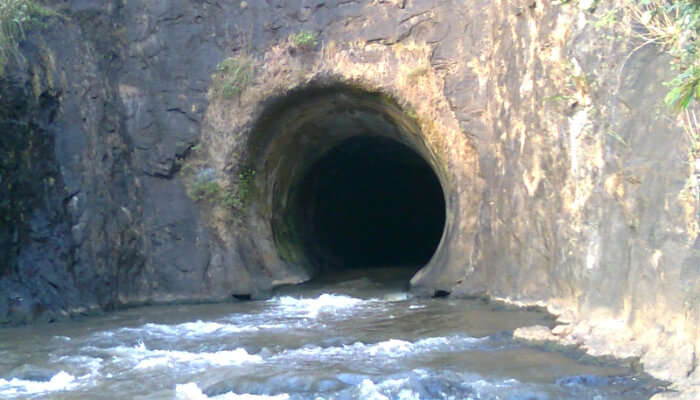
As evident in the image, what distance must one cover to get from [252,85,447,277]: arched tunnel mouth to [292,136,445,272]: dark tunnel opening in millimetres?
30

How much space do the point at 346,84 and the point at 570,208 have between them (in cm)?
448

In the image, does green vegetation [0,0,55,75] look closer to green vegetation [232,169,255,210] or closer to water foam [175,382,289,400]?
green vegetation [232,169,255,210]

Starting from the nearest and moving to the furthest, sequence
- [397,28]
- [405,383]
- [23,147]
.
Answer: [405,383] < [23,147] < [397,28]

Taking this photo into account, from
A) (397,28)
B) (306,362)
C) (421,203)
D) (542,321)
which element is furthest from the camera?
(421,203)

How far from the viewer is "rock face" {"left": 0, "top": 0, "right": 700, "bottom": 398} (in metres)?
7.71

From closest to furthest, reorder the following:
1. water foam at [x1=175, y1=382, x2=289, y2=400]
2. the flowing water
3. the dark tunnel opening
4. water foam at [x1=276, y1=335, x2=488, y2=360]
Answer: water foam at [x1=175, y1=382, x2=289, y2=400] < the flowing water < water foam at [x1=276, y1=335, x2=488, y2=360] < the dark tunnel opening

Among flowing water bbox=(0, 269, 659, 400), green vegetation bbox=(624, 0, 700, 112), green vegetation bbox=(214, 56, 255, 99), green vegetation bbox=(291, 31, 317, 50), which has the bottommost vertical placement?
flowing water bbox=(0, 269, 659, 400)

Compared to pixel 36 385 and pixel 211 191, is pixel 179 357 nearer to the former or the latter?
pixel 36 385

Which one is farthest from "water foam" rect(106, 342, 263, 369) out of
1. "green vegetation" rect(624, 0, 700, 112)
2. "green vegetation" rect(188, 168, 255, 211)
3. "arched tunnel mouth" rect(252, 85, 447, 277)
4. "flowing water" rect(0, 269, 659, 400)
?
"arched tunnel mouth" rect(252, 85, 447, 277)

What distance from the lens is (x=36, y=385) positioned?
590 cm

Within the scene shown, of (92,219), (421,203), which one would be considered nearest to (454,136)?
(92,219)

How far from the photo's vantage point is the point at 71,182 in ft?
33.2

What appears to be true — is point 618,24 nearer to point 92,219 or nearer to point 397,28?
point 397,28

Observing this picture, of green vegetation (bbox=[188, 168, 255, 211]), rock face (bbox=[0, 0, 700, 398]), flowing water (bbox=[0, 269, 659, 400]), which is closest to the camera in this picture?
flowing water (bbox=[0, 269, 659, 400])
